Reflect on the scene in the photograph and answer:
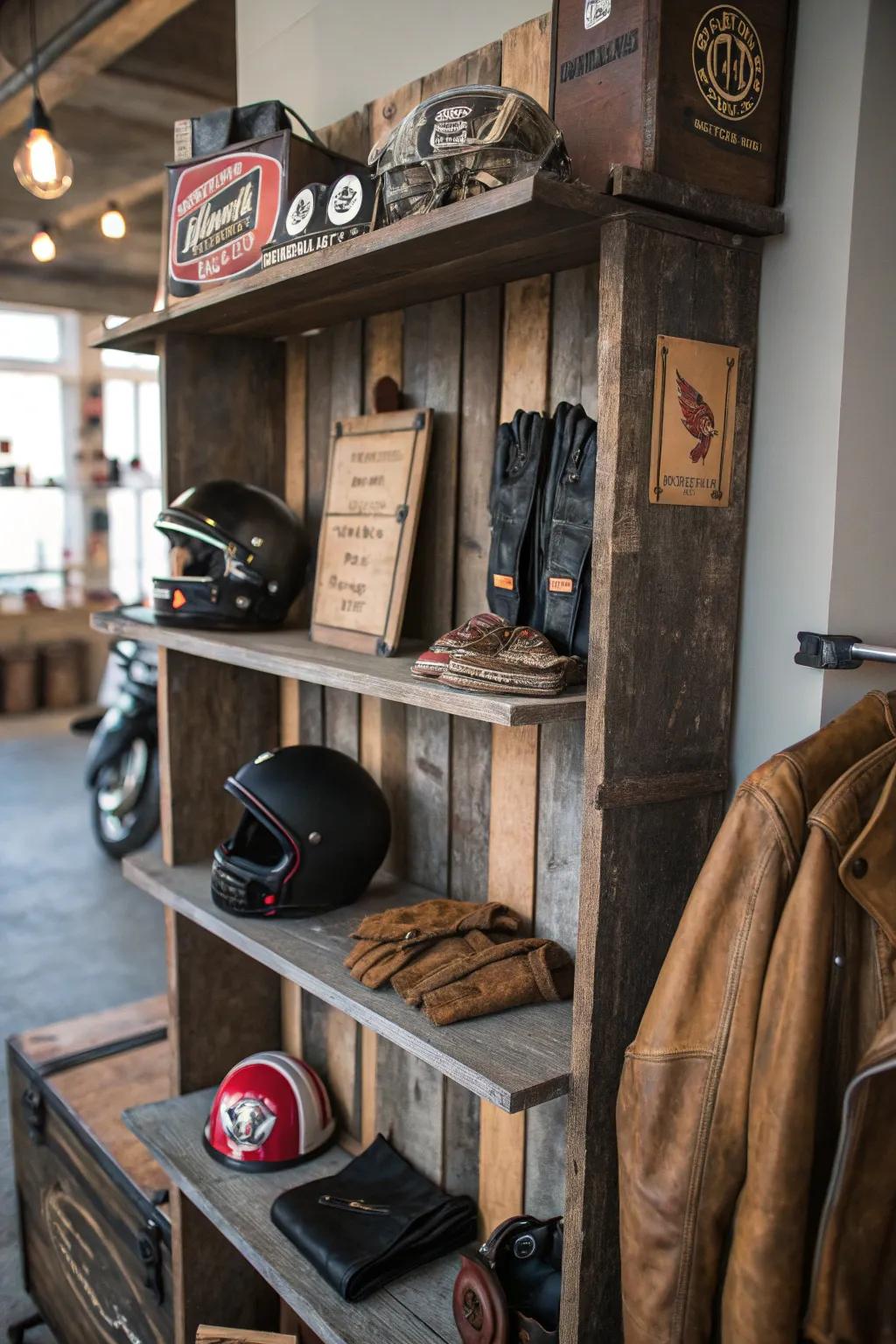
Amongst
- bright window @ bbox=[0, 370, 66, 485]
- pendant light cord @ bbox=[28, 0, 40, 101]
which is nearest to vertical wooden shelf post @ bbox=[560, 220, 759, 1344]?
pendant light cord @ bbox=[28, 0, 40, 101]

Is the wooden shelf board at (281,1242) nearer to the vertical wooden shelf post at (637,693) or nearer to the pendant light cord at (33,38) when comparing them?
the vertical wooden shelf post at (637,693)

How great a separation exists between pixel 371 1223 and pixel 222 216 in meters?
1.83

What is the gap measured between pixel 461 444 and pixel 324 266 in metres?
0.46

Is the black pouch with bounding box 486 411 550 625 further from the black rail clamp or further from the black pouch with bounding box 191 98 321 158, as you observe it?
the black pouch with bounding box 191 98 321 158

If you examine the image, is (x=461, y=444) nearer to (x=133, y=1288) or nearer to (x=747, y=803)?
(x=747, y=803)

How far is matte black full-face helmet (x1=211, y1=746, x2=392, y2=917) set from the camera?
1.98 meters

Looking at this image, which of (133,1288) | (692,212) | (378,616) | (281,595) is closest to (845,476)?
(692,212)

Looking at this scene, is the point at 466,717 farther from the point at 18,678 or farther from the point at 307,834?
the point at 18,678

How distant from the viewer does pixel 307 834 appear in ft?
6.47

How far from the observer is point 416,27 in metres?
1.94

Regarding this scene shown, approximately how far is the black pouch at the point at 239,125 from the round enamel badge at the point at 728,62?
0.81 meters

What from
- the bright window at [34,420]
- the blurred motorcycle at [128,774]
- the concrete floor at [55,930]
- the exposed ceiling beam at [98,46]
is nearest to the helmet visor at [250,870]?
the concrete floor at [55,930]

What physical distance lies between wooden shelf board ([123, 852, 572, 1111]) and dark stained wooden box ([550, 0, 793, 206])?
44.8 inches

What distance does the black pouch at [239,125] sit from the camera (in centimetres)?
194
